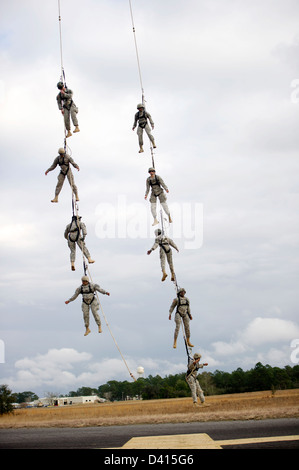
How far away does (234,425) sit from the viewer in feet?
48.9

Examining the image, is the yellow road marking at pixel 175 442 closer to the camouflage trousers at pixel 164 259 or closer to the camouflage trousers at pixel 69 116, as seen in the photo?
the camouflage trousers at pixel 164 259

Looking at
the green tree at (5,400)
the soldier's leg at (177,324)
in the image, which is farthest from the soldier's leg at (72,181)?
the green tree at (5,400)

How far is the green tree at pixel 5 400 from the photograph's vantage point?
29781 millimetres

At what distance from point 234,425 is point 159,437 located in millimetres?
3351

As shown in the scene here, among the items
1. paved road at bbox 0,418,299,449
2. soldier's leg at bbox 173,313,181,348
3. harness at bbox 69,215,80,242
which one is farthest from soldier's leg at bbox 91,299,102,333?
paved road at bbox 0,418,299,449

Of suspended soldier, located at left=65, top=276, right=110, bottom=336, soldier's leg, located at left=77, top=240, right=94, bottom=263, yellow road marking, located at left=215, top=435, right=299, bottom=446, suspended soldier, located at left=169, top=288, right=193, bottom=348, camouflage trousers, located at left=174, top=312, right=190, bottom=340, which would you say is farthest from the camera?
camouflage trousers, located at left=174, top=312, right=190, bottom=340

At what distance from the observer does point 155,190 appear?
21.3 metres

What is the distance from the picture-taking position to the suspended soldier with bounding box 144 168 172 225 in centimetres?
2106

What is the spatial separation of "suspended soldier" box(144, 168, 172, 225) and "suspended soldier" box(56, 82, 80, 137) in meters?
3.73

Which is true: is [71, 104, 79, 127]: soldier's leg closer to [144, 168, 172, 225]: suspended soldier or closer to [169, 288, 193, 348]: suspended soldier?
[144, 168, 172, 225]: suspended soldier
